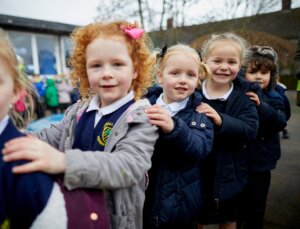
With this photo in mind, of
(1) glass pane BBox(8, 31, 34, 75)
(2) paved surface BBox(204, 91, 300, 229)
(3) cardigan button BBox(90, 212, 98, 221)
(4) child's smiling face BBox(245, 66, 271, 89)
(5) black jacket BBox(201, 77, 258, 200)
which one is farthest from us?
(1) glass pane BBox(8, 31, 34, 75)

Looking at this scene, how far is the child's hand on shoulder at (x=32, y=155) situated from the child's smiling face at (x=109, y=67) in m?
0.51

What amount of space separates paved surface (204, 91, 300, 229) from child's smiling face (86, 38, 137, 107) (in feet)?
7.33

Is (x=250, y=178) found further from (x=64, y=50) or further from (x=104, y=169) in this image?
(x=64, y=50)

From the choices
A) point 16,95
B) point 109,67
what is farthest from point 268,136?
point 16,95

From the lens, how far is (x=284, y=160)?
4895 millimetres

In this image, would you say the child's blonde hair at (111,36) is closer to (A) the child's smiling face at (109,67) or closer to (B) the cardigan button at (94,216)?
(A) the child's smiling face at (109,67)

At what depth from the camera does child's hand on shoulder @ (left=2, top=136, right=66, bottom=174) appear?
0.82 m

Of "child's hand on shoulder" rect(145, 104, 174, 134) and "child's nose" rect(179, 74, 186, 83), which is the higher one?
"child's nose" rect(179, 74, 186, 83)

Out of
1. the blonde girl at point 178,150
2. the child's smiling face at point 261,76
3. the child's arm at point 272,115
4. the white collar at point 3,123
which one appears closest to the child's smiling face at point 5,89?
the white collar at point 3,123

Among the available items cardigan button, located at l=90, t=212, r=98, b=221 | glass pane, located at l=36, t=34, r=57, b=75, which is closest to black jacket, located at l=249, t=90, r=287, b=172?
cardigan button, located at l=90, t=212, r=98, b=221

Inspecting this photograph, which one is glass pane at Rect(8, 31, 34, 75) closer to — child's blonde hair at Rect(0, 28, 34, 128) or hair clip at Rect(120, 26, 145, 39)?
hair clip at Rect(120, 26, 145, 39)

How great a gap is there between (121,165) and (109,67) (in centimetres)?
50

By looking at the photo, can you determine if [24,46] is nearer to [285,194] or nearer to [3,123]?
[285,194]

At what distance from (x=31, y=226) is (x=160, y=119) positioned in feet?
2.32
